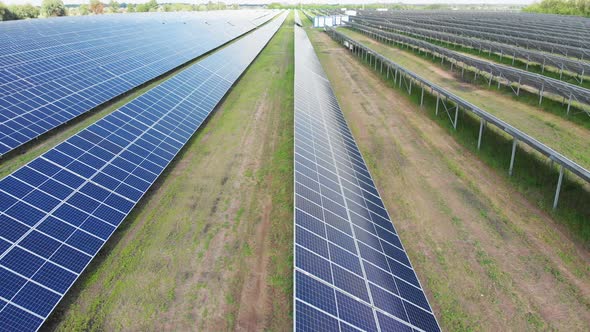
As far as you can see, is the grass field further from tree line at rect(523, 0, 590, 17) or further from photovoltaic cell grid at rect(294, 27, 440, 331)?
tree line at rect(523, 0, 590, 17)

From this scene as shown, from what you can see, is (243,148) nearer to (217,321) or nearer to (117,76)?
(217,321)

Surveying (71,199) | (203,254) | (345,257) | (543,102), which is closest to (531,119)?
(543,102)

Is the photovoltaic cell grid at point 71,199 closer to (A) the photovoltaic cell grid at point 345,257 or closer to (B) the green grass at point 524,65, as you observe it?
(A) the photovoltaic cell grid at point 345,257

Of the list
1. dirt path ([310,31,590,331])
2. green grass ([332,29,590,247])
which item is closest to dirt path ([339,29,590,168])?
green grass ([332,29,590,247])

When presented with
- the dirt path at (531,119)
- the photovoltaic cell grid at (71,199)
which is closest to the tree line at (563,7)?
the dirt path at (531,119)

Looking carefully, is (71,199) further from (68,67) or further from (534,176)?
(68,67)

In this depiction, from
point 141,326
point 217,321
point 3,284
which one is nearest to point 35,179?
point 3,284

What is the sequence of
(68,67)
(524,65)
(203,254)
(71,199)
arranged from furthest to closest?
(524,65)
(68,67)
(203,254)
(71,199)
